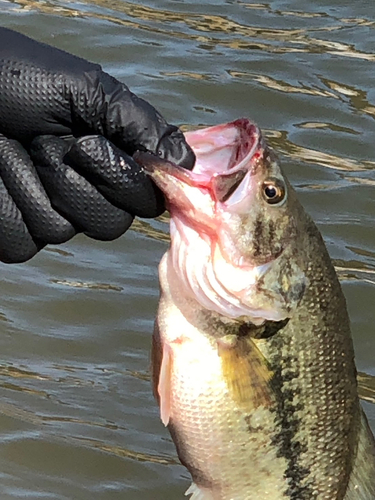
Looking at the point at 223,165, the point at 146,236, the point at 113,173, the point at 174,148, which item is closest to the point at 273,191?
the point at 223,165

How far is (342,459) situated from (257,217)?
81 centimetres

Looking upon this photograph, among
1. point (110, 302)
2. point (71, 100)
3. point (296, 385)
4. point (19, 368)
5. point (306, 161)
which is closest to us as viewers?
point (71, 100)

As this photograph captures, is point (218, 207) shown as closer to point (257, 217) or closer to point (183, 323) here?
point (257, 217)

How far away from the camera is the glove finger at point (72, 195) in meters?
3.40

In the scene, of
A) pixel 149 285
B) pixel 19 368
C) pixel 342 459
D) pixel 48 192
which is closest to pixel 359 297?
pixel 149 285

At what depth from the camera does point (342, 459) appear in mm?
3646

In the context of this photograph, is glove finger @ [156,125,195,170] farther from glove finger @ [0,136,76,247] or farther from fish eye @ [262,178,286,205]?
glove finger @ [0,136,76,247]

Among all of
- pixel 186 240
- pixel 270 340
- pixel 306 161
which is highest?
pixel 186 240

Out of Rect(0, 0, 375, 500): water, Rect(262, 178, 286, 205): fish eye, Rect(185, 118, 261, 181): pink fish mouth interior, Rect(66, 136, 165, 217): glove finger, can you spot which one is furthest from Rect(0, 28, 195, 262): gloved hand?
Rect(0, 0, 375, 500): water

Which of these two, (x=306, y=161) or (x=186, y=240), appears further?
(x=306, y=161)

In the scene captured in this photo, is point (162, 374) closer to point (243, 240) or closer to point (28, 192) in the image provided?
point (243, 240)

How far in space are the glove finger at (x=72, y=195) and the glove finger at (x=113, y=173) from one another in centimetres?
3

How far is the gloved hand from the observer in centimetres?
333

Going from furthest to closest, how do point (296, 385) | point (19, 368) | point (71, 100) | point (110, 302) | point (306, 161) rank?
point (306, 161)
point (110, 302)
point (19, 368)
point (296, 385)
point (71, 100)
